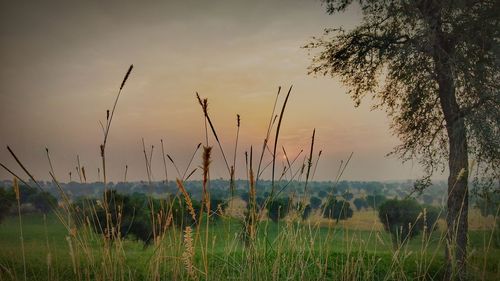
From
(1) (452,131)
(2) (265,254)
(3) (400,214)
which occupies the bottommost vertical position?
(3) (400,214)

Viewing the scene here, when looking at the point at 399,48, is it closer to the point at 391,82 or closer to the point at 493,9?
the point at 391,82

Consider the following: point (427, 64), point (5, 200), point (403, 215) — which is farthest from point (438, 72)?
point (5, 200)

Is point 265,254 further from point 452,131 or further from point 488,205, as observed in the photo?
point 452,131

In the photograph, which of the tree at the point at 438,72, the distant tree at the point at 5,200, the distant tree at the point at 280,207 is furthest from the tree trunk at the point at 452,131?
the distant tree at the point at 5,200

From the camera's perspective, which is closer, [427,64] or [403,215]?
[427,64]

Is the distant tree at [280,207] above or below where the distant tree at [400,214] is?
above

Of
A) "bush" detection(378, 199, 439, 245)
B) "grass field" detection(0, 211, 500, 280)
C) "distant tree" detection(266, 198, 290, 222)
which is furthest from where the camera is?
"bush" detection(378, 199, 439, 245)

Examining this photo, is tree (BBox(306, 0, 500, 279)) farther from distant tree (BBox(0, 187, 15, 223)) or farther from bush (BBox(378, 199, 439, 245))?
distant tree (BBox(0, 187, 15, 223))

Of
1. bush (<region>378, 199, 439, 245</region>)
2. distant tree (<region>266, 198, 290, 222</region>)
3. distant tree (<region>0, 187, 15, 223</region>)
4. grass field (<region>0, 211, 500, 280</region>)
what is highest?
distant tree (<region>266, 198, 290, 222</region>)

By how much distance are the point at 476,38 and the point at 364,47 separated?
11.2 ft

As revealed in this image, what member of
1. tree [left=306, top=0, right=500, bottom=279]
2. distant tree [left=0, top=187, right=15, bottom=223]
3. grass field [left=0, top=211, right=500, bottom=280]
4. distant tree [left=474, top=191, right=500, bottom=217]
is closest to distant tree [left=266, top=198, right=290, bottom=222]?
grass field [left=0, top=211, right=500, bottom=280]

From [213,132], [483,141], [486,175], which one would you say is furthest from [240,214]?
[486,175]

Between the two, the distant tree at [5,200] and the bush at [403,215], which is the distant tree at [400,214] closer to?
the bush at [403,215]

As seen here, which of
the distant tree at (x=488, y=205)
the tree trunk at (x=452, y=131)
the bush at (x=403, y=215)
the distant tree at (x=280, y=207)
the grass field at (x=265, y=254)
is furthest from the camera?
the bush at (x=403, y=215)
